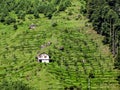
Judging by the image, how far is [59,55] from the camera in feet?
409

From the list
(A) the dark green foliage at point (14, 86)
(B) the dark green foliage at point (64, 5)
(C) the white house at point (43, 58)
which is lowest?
(A) the dark green foliage at point (14, 86)

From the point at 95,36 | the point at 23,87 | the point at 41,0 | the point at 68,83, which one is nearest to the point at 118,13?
the point at 95,36

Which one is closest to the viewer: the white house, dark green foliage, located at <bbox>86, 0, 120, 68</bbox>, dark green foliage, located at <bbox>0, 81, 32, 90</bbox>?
dark green foliage, located at <bbox>0, 81, 32, 90</bbox>

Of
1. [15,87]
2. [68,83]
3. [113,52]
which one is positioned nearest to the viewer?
[15,87]

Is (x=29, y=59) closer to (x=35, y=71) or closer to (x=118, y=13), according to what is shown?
(x=35, y=71)

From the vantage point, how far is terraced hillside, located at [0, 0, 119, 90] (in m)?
110

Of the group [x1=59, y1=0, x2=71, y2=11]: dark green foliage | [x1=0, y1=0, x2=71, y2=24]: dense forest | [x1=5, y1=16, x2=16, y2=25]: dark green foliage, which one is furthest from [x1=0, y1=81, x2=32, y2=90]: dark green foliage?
[x1=59, y1=0, x2=71, y2=11]: dark green foliage

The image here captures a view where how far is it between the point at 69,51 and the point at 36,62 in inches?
521

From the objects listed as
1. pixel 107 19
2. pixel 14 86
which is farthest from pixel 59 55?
pixel 14 86

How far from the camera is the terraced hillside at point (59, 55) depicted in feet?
361

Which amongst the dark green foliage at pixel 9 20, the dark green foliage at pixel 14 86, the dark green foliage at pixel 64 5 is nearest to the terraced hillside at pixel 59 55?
the dark green foliage at pixel 9 20

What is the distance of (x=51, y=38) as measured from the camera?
136 metres

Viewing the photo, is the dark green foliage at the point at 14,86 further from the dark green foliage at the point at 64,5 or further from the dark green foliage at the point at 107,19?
the dark green foliage at the point at 64,5

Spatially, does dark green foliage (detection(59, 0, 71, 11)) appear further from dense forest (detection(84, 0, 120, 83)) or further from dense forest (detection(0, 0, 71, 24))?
dense forest (detection(84, 0, 120, 83))
